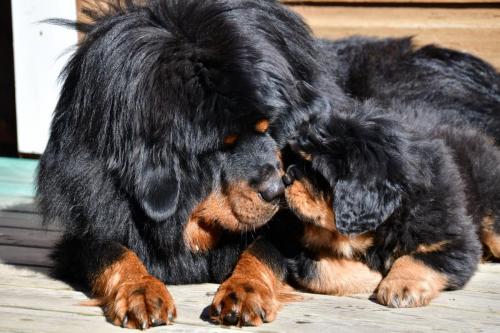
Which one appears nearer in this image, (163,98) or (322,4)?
(163,98)

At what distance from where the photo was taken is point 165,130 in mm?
2938

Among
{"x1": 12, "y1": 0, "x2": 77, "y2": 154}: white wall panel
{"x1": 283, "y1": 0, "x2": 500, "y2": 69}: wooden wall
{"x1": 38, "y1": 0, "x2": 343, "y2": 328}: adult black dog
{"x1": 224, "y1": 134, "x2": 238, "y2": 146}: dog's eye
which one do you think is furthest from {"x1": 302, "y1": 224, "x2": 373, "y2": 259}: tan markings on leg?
{"x1": 12, "y1": 0, "x2": 77, "y2": 154}: white wall panel

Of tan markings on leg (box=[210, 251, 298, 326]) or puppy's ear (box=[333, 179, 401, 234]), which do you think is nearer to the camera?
tan markings on leg (box=[210, 251, 298, 326])

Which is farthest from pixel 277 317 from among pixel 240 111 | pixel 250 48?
pixel 250 48

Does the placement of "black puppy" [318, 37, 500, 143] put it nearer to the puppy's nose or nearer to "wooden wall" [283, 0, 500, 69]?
"wooden wall" [283, 0, 500, 69]

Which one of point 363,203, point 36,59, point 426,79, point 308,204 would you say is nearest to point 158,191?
point 308,204

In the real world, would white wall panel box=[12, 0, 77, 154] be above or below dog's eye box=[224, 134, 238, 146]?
below

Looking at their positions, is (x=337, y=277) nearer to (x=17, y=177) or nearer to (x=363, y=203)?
(x=363, y=203)

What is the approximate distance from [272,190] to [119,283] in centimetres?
63

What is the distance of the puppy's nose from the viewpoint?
2957mm

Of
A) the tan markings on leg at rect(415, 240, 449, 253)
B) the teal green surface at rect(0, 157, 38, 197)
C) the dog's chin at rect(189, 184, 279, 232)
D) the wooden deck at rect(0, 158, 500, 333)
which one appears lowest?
the teal green surface at rect(0, 157, 38, 197)

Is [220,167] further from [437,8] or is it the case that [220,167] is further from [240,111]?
[437,8]

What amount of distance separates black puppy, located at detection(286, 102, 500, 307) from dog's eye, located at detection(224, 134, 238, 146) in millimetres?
265

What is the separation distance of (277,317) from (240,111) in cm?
73
